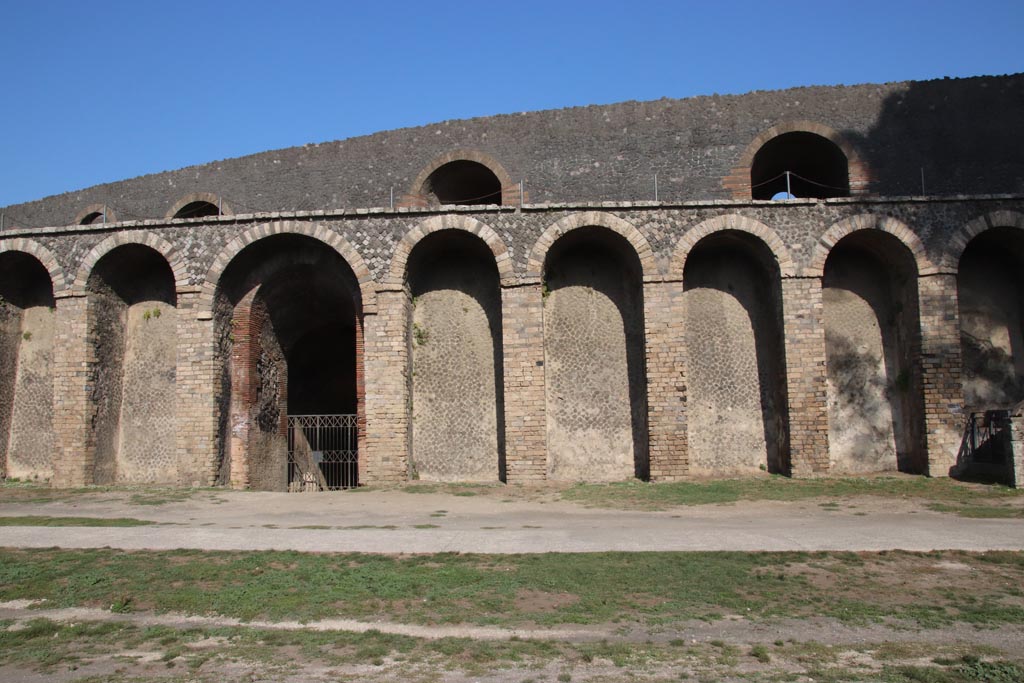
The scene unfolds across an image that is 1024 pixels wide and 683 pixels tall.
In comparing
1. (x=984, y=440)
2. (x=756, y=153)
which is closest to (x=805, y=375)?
(x=984, y=440)

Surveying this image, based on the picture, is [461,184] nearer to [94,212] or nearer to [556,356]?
[556,356]

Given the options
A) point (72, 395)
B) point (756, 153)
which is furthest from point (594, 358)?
point (72, 395)

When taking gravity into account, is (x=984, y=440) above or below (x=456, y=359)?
below

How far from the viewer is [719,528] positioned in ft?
29.9

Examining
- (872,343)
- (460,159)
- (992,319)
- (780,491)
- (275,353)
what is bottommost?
(780,491)

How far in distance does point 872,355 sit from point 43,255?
16523 millimetres

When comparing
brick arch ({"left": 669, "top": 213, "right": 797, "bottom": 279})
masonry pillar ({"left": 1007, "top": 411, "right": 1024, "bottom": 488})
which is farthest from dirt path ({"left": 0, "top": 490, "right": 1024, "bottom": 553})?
brick arch ({"left": 669, "top": 213, "right": 797, "bottom": 279})

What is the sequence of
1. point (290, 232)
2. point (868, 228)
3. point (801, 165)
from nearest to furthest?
1. point (868, 228)
2. point (290, 232)
3. point (801, 165)

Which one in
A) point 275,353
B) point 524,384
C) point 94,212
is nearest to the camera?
point 524,384

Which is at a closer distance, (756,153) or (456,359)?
(456,359)

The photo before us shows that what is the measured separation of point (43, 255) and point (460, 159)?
29.3 feet

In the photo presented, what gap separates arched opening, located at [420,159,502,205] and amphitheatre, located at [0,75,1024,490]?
5.65ft

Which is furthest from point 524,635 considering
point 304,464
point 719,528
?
point 304,464

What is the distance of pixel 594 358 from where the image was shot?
15.1 metres
